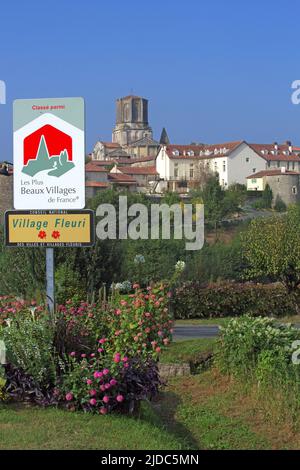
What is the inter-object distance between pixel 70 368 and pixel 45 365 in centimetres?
24

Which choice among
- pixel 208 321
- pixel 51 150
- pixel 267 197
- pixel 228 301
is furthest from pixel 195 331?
pixel 267 197

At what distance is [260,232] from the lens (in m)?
28.7

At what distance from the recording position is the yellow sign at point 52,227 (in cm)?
764

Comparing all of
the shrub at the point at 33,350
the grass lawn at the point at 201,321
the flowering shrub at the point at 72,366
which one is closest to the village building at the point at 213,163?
the grass lawn at the point at 201,321

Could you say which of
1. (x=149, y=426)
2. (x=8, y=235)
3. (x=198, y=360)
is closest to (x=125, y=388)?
(x=149, y=426)

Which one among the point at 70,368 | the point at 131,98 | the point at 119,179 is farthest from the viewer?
the point at 131,98

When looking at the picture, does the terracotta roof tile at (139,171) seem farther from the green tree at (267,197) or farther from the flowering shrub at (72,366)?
the flowering shrub at (72,366)

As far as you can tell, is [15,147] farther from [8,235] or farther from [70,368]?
[70,368]

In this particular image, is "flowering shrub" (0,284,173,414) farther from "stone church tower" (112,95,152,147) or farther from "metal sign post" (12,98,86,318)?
"stone church tower" (112,95,152,147)

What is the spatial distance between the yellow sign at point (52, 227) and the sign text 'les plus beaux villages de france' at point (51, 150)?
15 centimetres

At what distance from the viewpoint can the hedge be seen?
24.6 meters

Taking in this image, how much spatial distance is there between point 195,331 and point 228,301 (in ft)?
19.7

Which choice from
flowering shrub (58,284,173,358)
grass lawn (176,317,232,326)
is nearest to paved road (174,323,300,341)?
grass lawn (176,317,232,326)

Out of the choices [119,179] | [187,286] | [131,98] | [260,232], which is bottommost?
[187,286]
